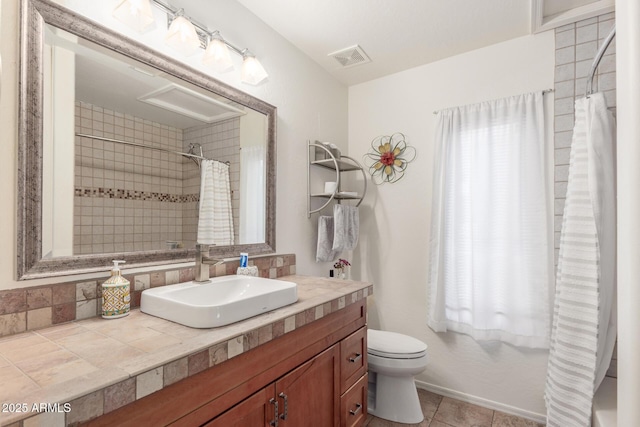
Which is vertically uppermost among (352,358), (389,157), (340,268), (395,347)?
(389,157)

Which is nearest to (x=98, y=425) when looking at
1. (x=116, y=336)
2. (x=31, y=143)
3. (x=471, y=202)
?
(x=116, y=336)

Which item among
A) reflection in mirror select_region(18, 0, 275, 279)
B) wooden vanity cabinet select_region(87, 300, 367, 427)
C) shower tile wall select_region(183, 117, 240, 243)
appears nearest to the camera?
wooden vanity cabinet select_region(87, 300, 367, 427)

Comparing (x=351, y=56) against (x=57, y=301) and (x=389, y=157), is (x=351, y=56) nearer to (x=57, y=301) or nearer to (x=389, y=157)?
(x=389, y=157)

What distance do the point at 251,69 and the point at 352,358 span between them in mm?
1582

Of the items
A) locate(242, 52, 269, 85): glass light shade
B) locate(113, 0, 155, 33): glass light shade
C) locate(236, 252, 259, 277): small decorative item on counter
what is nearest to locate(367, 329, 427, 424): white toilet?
locate(236, 252, 259, 277): small decorative item on counter

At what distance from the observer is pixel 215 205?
1.57 metres

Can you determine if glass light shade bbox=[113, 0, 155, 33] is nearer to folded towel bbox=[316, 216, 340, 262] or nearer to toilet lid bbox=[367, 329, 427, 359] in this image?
folded towel bbox=[316, 216, 340, 262]

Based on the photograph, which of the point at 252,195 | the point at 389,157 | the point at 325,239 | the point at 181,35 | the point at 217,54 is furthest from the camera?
the point at 389,157

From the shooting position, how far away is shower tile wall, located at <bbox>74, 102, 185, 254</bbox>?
1.13 meters

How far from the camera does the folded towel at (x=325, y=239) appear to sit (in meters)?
2.17

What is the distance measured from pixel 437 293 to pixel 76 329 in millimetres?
1994

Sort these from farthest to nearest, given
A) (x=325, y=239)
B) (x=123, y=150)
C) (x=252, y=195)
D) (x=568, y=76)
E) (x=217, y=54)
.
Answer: (x=325, y=239) < (x=568, y=76) < (x=252, y=195) < (x=217, y=54) < (x=123, y=150)

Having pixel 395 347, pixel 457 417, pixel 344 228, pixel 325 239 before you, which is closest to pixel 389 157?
pixel 344 228

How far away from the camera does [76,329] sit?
963 millimetres
